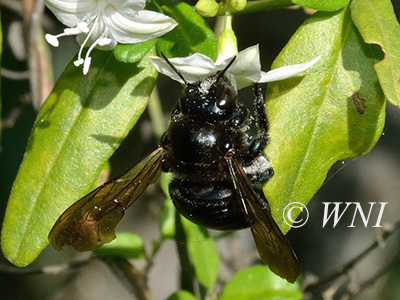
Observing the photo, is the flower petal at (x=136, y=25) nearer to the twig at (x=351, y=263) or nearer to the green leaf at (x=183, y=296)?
the green leaf at (x=183, y=296)

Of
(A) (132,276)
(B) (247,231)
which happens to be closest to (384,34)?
(A) (132,276)

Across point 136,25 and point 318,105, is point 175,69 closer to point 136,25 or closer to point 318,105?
point 136,25

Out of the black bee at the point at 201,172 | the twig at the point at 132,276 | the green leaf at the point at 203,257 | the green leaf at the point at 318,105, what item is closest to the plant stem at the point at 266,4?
the green leaf at the point at 318,105

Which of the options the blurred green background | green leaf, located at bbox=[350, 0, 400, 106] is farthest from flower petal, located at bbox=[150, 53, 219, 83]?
the blurred green background

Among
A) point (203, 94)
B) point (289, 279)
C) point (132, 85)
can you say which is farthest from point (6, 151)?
point (289, 279)

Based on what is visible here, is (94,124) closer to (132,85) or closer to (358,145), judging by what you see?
(132,85)

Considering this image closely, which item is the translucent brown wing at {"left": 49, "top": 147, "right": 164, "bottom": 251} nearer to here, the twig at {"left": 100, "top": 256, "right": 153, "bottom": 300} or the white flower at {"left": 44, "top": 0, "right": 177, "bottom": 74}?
the white flower at {"left": 44, "top": 0, "right": 177, "bottom": 74}

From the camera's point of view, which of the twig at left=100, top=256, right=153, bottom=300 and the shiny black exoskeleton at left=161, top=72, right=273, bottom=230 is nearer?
the shiny black exoskeleton at left=161, top=72, right=273, bottom=230
